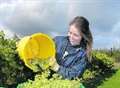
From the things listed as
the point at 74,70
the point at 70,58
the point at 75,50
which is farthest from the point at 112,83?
the point at 74,70

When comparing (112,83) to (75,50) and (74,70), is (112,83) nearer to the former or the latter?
(75,50)

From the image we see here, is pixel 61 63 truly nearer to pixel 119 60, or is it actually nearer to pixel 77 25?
pixel 77 25

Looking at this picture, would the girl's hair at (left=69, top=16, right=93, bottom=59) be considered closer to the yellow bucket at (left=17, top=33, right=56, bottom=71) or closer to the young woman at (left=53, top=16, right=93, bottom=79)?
Result: the young woman at (left=53, top=16, right=93, bottom=79)

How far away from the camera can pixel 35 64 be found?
9383 millimetres

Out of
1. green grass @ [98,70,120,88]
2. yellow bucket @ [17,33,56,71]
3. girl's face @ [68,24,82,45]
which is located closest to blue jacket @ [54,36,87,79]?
girl's face @ [68,24,82,45]

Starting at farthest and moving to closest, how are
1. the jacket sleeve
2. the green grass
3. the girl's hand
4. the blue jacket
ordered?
1. the green grass
2. the girl's hand
3. the blue jacket
4. the jacket sleeve

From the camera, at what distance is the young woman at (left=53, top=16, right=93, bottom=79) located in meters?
7.06

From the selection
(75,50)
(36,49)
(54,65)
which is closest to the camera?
(54,65)

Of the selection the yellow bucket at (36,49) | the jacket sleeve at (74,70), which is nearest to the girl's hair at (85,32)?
the jacket sleeve at (74,70)

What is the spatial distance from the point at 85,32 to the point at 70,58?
446mm

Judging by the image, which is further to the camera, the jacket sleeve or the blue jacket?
the blue jacket

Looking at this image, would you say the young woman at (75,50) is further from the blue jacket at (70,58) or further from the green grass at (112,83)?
the green grass at (112,83)

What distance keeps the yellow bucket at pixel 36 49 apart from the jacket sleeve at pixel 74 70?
5.18 feet

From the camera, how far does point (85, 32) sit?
7375 millimetres
